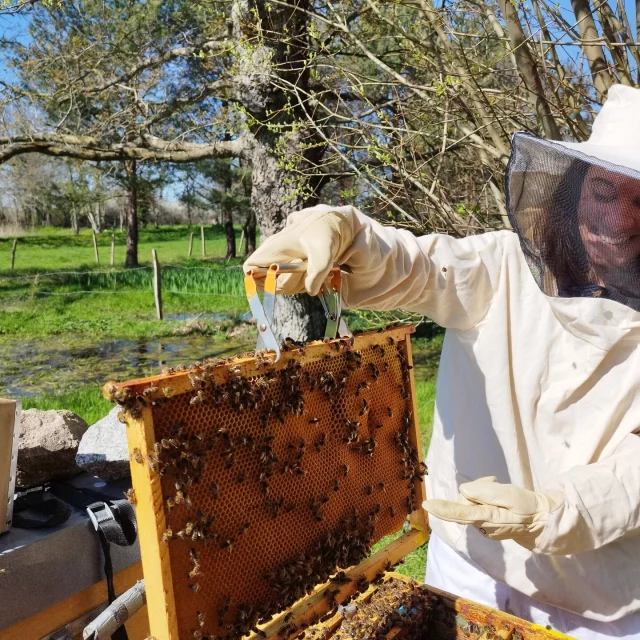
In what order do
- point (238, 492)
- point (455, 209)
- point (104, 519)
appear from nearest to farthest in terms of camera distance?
1. point (238, 492)
2. point (104, 519)
3. point (455, 209)

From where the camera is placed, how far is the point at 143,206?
16.8 metres

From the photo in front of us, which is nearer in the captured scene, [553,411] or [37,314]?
[553,411]

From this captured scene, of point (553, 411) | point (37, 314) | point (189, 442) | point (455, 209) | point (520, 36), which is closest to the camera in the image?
point (189, 442)

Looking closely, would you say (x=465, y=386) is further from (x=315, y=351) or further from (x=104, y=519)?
(x=104, y=519)

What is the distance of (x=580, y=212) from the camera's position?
5.30ft

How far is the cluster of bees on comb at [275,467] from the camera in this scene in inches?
53.5

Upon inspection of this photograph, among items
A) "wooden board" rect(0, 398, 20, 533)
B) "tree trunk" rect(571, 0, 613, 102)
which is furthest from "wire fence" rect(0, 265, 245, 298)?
"wooden board" rect(0, 398, 20, 533)

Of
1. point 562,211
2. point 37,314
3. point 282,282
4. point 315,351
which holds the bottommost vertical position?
point 37,314

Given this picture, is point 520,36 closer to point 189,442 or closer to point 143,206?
point 189,442

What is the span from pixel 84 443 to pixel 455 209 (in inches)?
131

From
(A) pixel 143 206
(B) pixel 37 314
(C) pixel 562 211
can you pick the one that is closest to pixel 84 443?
Answer: (C) pixel 562 211

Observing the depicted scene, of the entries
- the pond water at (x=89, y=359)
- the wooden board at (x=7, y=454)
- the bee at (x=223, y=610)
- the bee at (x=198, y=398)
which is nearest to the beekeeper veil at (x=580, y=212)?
the bee at (x=198, y=398)

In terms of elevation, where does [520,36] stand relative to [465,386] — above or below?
above

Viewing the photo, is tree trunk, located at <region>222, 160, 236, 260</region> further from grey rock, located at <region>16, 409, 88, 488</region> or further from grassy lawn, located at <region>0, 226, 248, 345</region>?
grey rock, located at <region>16, 409, 88, 488</region>
